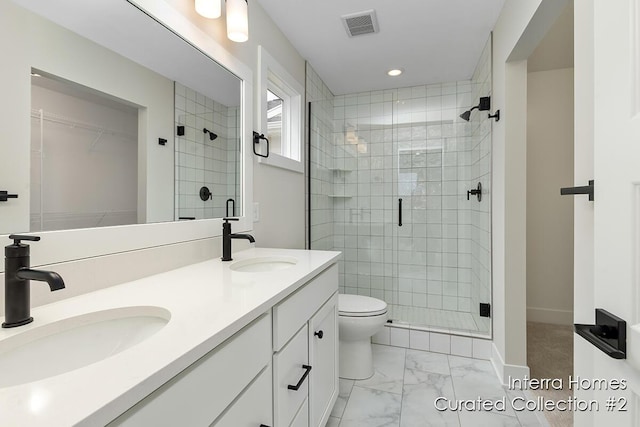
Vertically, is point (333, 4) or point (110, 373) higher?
point (333, 4)

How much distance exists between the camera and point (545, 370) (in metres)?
2.05

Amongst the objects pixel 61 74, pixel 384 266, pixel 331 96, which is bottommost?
pixel 384 266

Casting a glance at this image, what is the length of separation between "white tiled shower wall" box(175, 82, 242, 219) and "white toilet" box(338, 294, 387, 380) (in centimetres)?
98

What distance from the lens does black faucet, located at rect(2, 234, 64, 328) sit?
0.66 m

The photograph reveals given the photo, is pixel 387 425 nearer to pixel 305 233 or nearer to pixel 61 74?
pixel 305 233

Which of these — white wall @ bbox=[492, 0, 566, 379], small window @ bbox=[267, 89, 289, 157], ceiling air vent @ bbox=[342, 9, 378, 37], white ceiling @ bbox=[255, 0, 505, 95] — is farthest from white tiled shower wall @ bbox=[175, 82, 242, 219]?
white wall @ bbox=[492, 0, 566, 379]

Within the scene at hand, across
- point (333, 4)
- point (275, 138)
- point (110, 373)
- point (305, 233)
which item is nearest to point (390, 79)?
point (333, 4)

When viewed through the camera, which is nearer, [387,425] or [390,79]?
[387,425]

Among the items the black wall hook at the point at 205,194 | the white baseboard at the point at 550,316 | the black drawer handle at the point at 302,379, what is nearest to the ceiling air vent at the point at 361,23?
the black wall hook at the point at 205,194

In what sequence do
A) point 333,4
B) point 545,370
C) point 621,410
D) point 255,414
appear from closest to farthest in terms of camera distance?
point 621,410
point 255,414
point 333,4
point 545,370

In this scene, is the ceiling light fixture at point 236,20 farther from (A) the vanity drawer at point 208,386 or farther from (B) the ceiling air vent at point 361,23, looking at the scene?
(A) the vanity drawer at point 208,386

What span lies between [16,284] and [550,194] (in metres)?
3.48

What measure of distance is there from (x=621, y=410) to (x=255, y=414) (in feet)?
2.62

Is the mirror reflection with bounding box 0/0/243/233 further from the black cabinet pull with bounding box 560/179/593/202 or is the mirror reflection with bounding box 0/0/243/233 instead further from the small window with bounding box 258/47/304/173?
the black cabinet pull with bounding box 560/179/593/202
